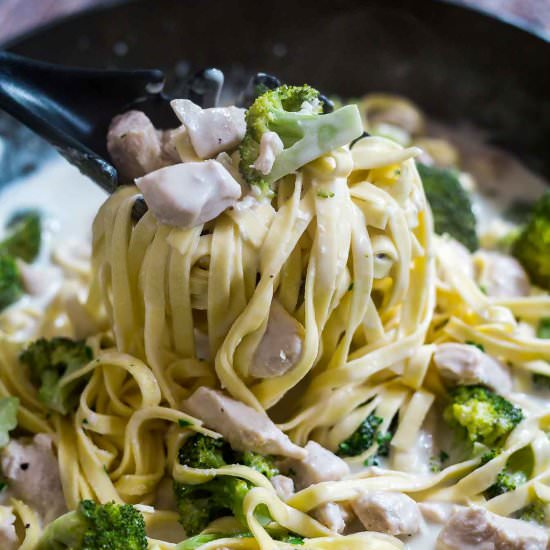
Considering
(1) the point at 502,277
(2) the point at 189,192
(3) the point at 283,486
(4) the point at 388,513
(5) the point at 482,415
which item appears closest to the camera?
(2) the point at 189,192

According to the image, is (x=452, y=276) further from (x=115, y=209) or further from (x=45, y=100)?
(x=45, y=100)

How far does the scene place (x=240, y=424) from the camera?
3.23 meters

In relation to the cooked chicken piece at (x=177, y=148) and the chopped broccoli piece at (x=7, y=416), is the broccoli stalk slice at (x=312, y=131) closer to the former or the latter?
the cooked chicken piece at (x=177, y=148)

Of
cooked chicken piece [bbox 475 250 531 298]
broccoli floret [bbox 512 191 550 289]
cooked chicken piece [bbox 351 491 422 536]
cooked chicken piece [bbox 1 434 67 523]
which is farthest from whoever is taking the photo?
broccoli floret [bbox 512 191 550 289]

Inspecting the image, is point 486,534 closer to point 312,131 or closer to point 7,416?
point 312,131

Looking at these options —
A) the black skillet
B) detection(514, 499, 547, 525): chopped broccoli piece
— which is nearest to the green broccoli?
detection(514, 499, 547, 525): chopped broccoli piece

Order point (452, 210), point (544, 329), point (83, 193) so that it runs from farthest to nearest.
→ point (83, 193), point (452, 210), point (544, 329)

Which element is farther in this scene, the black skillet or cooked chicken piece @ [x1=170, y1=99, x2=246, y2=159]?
the black skillet

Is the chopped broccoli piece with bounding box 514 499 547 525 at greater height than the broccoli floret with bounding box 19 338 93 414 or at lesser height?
greater

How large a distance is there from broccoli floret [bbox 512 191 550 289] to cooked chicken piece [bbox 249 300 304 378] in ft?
5.21

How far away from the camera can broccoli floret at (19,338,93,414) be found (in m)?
3.58

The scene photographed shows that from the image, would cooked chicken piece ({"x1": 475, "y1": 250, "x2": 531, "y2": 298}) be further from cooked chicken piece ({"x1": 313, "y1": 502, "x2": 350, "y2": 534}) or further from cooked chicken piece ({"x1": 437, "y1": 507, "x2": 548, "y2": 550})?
cooked chicken piece ({"x1": 313, "y1": 502, "x2": 350, "y2": 534})

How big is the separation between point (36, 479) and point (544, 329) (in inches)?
90.1

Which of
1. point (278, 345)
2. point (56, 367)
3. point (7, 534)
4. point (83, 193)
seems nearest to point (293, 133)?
point (278, 345)
